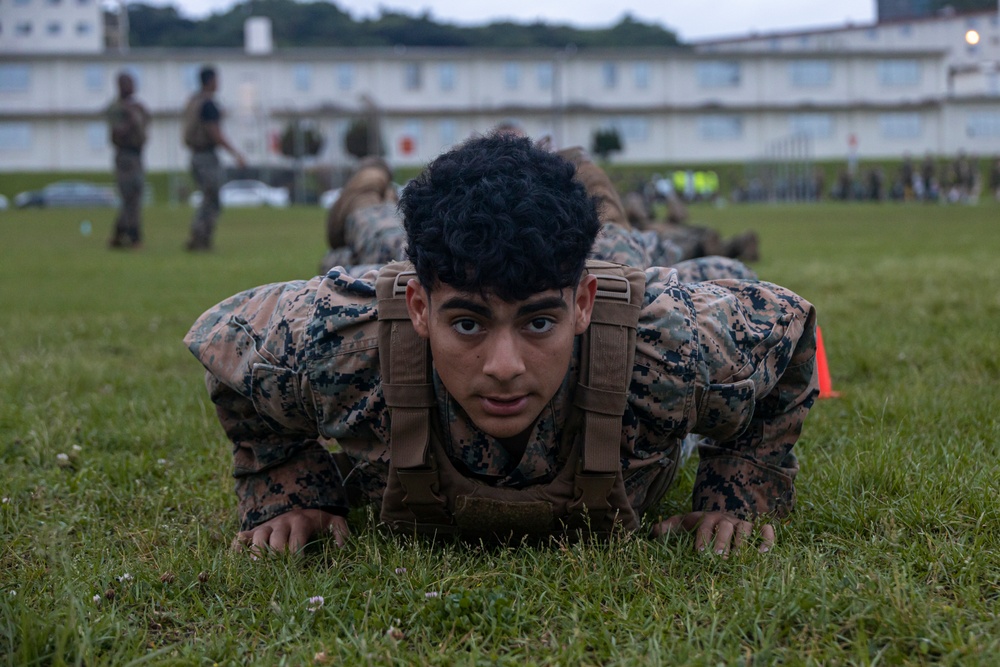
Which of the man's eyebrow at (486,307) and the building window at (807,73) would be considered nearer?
the man's eyebrow at (486,307)

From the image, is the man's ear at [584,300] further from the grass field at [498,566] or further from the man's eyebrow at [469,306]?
the grass field at [498,566]

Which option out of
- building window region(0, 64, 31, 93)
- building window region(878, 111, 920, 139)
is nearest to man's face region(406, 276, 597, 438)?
building window region(0, 64, 31, 93)

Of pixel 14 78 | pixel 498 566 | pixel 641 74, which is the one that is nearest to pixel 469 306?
pixel 498 566

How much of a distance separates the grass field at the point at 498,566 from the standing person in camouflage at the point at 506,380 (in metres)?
0.15

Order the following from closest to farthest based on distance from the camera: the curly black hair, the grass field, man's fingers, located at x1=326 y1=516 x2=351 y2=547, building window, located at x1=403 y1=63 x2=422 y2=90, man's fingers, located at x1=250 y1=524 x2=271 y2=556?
1. the grass field
2. the curly black hair
3. man's fingers, located at x1=250 y1=524 x2=271 y2=556
4. man's fingers, located at x1=326 y1=516 x2=351 y2=547
5. building window, located at x1=403 y1=63 x2=422 y2=90

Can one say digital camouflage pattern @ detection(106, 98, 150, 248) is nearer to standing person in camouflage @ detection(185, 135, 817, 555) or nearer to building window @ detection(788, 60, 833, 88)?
standing person in camouflage @ detection(185, 135, 817, 555)

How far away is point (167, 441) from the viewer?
13.7 ft

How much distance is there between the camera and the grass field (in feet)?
7.25

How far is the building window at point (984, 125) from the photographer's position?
216 feet

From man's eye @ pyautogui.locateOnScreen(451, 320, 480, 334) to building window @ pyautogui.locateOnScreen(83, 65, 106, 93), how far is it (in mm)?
64429

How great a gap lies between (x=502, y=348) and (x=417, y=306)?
290mm

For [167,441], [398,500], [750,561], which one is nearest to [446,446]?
[398,500]

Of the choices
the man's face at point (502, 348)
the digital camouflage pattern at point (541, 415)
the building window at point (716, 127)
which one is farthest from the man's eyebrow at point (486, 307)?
the building window at point (716, 127)

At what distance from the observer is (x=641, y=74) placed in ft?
213
